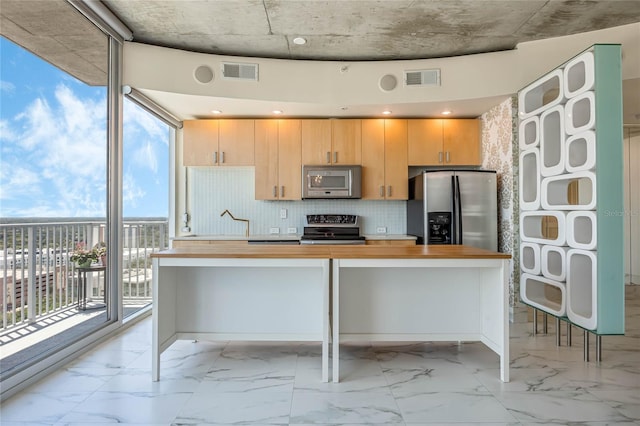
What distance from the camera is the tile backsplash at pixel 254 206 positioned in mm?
4883

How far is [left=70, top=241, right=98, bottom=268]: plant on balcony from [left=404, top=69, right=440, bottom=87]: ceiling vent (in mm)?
3719

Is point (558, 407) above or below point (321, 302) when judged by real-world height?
below

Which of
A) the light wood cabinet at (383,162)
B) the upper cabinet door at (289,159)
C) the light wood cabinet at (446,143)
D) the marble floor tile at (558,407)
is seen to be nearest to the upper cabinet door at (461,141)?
the light wood cabinet at (446,143)

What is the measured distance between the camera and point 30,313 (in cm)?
331

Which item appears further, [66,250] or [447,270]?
[66,250]

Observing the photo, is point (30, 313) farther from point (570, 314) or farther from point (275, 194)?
point (570, 314)

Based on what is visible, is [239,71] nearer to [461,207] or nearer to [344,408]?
[461,207]

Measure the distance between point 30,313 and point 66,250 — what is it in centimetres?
74

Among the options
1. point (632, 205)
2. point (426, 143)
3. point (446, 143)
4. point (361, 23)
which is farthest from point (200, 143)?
point (632, 205)

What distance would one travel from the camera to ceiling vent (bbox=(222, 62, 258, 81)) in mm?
3873

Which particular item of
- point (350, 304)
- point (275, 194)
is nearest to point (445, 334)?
point (350, 304)

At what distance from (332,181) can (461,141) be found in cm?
165

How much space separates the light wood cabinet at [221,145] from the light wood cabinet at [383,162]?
140 cm

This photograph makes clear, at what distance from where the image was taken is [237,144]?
4.55 metres
